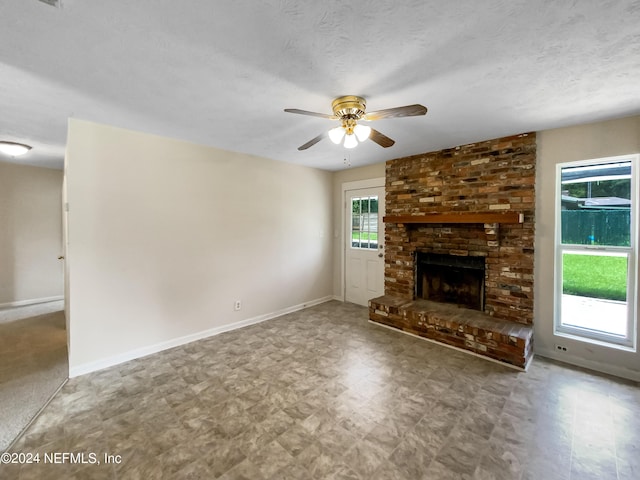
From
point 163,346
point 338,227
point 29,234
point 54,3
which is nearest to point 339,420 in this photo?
point 163,346

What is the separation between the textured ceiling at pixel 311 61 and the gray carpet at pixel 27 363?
2.44 m

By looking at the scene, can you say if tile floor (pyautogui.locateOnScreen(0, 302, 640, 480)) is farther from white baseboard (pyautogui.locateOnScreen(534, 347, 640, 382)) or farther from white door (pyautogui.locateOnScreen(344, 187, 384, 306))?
white door (pyautogui.locateOnScreen(344, 187, 384, 306))

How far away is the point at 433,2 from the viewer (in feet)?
4.09

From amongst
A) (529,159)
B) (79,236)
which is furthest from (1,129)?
(529,159)

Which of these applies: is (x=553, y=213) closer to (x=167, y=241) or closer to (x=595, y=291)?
(x=595, y=291)

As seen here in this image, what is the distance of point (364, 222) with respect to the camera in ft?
15.9

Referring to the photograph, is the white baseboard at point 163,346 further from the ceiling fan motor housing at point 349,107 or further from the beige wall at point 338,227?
the ceiling fan motor housing at point 349,107

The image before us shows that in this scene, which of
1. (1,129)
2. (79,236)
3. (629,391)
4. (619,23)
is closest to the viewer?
(619,23)

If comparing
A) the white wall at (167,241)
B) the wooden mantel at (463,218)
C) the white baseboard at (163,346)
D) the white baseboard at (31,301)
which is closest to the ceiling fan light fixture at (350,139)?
the wooden mantel at (463,218)

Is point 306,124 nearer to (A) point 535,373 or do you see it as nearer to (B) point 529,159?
(B) point 529,159

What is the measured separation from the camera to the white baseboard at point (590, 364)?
8.45 ft

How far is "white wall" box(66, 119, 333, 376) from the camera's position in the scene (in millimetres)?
2701

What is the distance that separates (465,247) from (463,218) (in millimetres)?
Answer: 487

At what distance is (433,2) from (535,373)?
3189 mm
